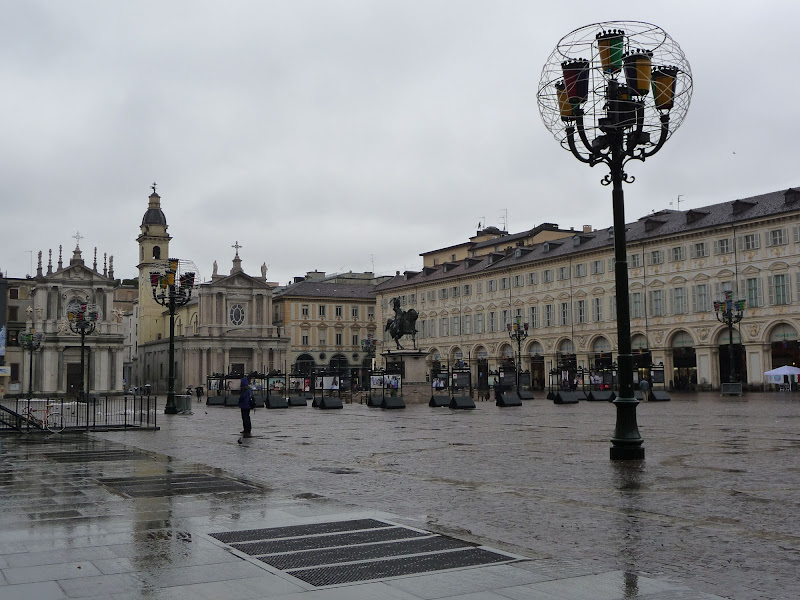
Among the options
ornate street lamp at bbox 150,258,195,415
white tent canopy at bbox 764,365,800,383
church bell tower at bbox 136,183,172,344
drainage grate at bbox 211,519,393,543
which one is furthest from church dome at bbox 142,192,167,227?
drainage grate at bbox 211,519,393,543

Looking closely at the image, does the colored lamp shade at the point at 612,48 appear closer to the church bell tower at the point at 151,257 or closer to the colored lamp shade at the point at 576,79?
the colored lamp shade at the point at 576,79

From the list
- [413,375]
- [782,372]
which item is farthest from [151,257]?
[782,372]

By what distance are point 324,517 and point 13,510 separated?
3.94 metres

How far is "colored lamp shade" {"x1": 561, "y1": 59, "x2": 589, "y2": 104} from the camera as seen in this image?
53.6ft

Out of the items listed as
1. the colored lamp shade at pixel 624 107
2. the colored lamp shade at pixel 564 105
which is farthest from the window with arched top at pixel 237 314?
the colored lamp shade at pixel 624 107

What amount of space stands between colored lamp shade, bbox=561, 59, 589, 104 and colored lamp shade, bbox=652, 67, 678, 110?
140cm

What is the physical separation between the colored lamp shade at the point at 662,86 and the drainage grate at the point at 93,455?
1281cm

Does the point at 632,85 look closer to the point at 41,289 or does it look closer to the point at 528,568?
the point at 528,568

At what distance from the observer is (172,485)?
13180 millimetres

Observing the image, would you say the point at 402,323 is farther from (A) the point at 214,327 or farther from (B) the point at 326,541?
(A) the point at 214,327

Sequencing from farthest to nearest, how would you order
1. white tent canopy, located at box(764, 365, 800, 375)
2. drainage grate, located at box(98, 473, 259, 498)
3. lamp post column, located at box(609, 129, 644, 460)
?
white tent canopy, located at box(764, 365, 800, 375) < lamp post column, located at box(609, 129, 644, 460) < drainage grate, located at box(98, 473, 259, 498)

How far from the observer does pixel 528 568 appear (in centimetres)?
725

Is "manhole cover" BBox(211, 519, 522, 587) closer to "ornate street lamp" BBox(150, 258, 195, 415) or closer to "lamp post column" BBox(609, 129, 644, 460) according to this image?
"lamp post column" BBox(609, 129, 644, 460)

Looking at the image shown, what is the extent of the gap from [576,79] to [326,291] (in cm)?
10384
